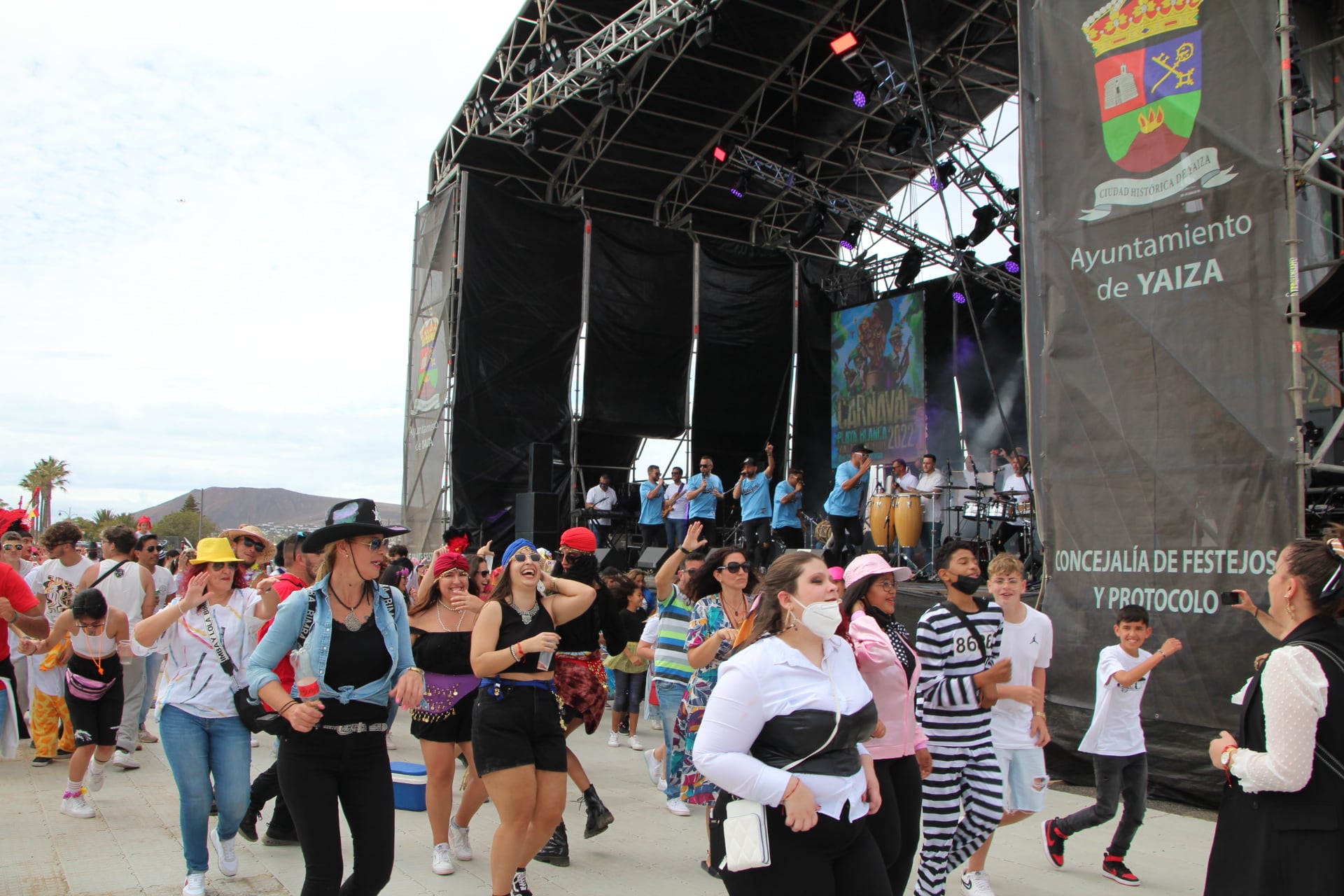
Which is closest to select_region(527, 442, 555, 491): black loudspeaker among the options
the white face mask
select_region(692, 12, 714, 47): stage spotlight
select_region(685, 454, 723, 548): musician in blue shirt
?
select_region(685, 454, 723, 548): musician in blue shirt

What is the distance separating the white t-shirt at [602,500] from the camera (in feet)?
58.5

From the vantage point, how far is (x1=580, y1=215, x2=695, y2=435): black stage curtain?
1939 cm

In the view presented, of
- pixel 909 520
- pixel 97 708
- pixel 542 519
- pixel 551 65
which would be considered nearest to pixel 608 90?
pixel 551 65

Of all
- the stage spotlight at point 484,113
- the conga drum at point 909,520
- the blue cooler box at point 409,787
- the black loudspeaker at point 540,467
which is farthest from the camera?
the stage spotlight at point 484,113

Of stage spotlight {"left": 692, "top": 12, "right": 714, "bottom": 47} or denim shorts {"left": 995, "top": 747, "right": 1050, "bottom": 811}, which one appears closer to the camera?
denim shorts {"left": 995, "top": 747, "right": 1050, "bottom": 811}

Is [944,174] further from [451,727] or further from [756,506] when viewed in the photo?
[451,727]

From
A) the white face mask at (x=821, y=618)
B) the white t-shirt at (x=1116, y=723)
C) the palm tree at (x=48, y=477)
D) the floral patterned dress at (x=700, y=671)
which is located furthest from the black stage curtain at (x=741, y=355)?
the palm tree at (x=48, y=477)

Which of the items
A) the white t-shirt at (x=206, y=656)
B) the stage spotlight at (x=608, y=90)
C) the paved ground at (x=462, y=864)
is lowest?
the paved ground at (x=462, y=864)

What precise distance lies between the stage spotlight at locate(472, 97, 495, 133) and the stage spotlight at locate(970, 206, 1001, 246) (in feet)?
27.1

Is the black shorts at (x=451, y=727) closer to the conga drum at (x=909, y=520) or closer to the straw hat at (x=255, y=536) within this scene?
the straw hat at (x=255, y=536)

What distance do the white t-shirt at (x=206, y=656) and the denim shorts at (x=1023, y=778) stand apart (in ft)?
11.4

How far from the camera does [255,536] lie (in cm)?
539

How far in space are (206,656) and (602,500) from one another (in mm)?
13466

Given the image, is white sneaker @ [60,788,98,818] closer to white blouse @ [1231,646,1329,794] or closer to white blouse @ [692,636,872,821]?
white blouse @ [692,636,872,821]
